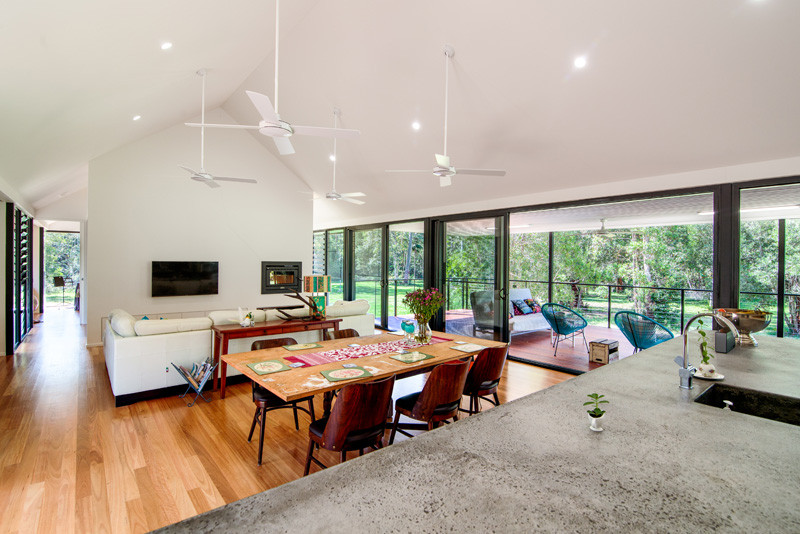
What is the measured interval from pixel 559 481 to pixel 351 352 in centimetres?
236

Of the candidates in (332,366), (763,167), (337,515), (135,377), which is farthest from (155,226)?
(763,167)

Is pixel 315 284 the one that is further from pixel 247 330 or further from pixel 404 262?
pixel 404 262

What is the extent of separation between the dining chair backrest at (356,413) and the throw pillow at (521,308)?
5.70m

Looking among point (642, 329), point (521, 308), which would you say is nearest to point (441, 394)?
point (642, 329)

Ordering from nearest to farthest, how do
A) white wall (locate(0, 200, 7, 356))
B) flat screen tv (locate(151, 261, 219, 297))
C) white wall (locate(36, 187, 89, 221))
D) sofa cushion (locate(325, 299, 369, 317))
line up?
sofa cushion (locate(325, 299, 369, 317)) < white wall (locate(0, 200, 7, 356)) < flat screen tv (locate(151, 261, 219, 297)) < white wall (locate(36, 187, 89, 221))

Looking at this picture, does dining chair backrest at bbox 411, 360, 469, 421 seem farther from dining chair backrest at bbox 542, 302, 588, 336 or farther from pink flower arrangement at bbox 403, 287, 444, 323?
dining chair backrest at bbox 542, 302, 588, 336

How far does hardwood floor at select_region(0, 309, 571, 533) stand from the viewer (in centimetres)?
227

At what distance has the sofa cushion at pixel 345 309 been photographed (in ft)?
17.5

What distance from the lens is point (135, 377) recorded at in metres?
3.95

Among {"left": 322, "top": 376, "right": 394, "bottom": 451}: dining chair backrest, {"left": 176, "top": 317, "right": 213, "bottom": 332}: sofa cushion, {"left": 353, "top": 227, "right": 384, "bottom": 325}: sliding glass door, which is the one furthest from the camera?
{"left": 353, "top": 227, "right": 384, "bottom": 325}: sliding glass door

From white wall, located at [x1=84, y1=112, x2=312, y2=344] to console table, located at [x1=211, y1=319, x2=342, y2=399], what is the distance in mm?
2383

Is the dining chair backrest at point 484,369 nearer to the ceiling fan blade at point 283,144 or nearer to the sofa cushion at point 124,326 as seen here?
the ceiling fan blade at point 283,144

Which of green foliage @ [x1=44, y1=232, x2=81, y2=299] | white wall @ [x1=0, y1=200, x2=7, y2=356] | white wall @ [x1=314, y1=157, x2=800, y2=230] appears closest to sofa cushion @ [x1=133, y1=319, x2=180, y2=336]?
white wall @ [x1=0, y1=200, x2=7, y2=356]

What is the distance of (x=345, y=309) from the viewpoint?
551 centimetres
